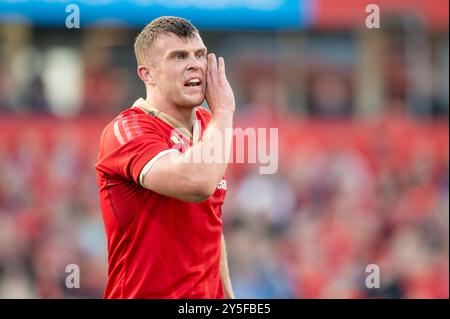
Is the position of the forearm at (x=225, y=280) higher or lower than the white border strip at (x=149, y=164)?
lower

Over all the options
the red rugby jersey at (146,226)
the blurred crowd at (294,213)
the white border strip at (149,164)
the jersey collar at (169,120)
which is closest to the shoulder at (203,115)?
the jersey collar at (169,120)

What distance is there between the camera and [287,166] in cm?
1386

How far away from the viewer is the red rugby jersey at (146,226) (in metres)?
5.16

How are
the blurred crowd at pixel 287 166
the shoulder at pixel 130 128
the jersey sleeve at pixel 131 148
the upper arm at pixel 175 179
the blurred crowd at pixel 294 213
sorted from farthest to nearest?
the blurred crowd at pixel 287 166 < the blurred crowd at pixel 294 213 < the shoulder at pixel 130 128 < the jersey sleeve at pixel 131 148 < the upper arm at pixel 175 179

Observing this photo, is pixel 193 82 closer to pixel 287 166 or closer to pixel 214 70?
pixel 214 70

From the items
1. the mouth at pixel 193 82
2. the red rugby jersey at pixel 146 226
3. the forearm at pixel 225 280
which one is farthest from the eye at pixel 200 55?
the forearm at pixel 225 280

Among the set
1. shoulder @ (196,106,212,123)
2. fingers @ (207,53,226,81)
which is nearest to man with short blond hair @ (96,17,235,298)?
fingers @ (207,53,226,81)

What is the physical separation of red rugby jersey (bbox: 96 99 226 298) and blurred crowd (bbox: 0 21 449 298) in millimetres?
6490

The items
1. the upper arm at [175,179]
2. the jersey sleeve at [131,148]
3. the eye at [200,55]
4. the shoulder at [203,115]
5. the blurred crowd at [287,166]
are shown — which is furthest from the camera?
the blurred crowd at [287,166]

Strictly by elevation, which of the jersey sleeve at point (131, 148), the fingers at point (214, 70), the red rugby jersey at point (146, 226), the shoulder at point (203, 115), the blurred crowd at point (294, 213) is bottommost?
the blurred crowd at point (294, 213)

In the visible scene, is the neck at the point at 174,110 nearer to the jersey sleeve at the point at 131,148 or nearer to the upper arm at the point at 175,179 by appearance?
the jersey sleeve at the point at 131,148

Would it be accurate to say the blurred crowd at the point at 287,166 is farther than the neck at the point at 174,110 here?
Yes

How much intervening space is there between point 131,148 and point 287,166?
890 cm

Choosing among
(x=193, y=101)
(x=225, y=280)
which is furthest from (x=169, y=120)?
(x=225, y=280)
